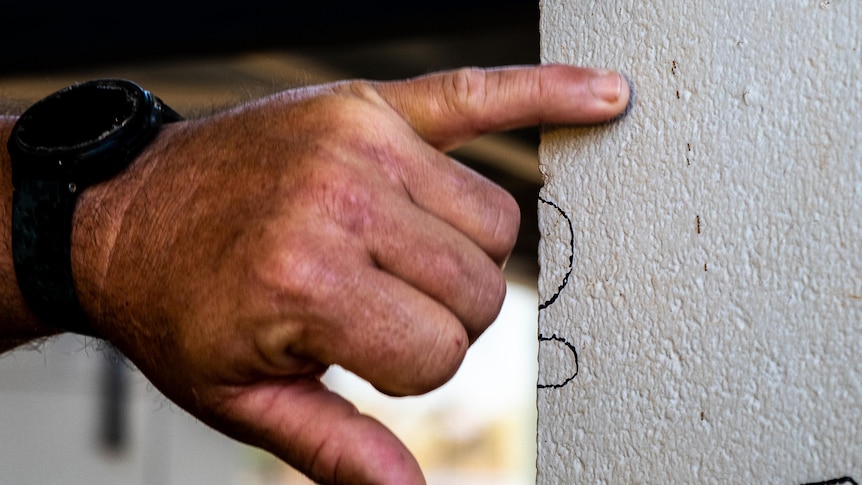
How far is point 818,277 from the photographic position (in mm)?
544

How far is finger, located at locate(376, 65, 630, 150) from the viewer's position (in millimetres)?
639

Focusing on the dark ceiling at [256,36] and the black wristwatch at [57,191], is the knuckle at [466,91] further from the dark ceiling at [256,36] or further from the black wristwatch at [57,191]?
the dark ceiling at [256,36]

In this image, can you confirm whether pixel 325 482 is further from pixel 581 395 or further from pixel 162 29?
pixel 162 29

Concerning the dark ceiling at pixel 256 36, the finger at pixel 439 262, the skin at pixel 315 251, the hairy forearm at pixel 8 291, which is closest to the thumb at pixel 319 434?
the skin at pixel 315 251

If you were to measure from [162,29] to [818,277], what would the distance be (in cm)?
220

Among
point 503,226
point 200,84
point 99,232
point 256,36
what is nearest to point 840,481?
point 503,226

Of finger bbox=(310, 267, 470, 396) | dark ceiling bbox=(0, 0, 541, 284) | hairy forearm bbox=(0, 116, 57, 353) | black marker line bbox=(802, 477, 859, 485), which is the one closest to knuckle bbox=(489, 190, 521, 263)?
finger bbox=(310, 267, 470, 396)

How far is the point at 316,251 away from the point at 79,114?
1.04ft

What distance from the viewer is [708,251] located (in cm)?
60

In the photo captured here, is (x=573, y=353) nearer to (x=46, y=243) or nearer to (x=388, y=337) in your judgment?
(x=388, y=337)

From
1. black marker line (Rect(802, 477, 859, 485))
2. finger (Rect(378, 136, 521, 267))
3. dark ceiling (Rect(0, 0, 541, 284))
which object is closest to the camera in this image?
black marker line (Rect(802, 477, 859, 485))

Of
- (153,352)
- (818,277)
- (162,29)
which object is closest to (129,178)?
(153,352)

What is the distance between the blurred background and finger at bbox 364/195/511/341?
11.9 inches

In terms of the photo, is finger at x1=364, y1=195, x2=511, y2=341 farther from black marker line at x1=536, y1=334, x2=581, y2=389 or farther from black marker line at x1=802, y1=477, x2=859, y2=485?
black marker line at x1=802, y1=477, x2=859, y2=485
